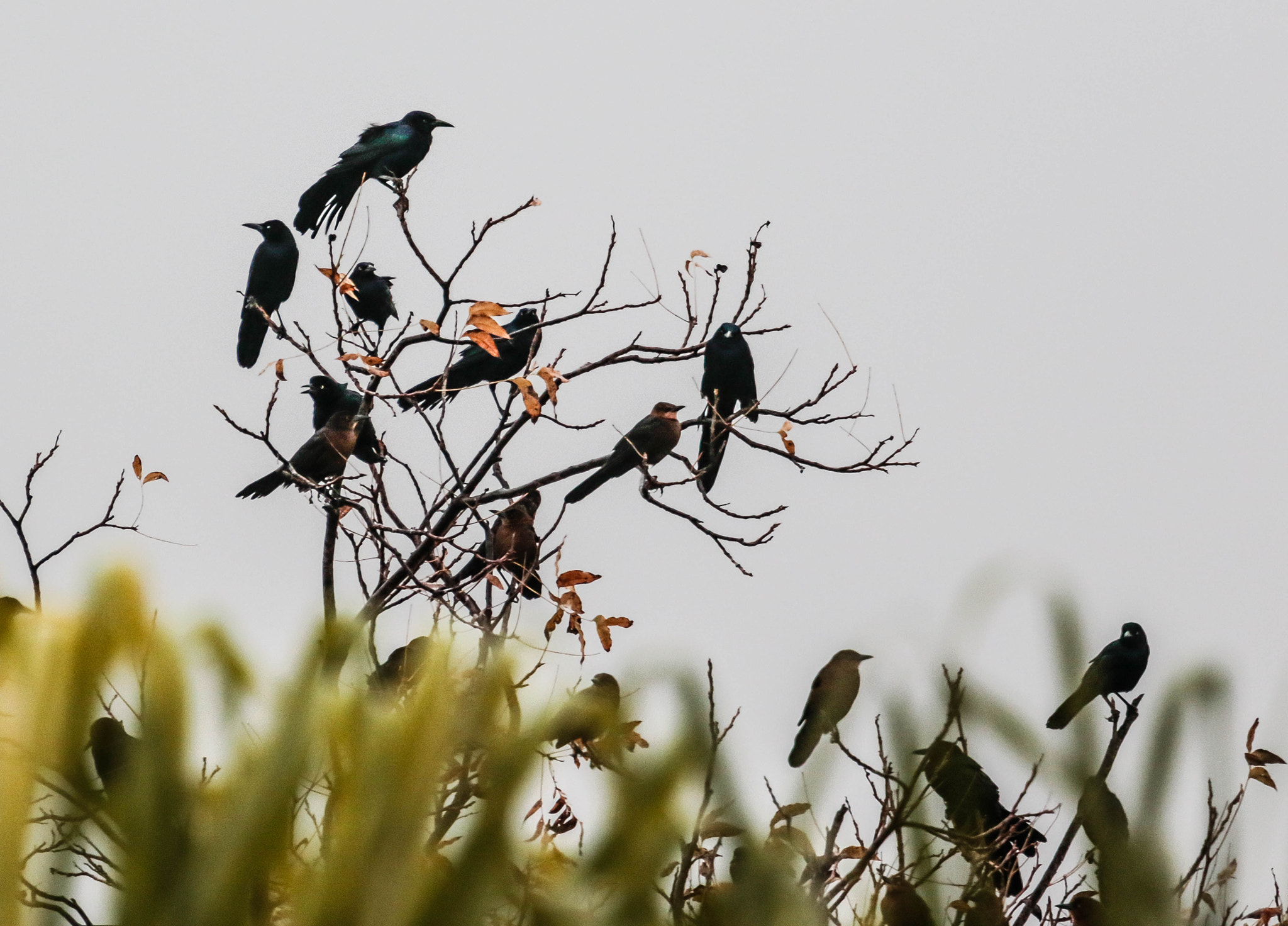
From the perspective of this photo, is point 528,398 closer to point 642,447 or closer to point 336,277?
point 336,277

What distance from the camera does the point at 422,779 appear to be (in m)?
0.65

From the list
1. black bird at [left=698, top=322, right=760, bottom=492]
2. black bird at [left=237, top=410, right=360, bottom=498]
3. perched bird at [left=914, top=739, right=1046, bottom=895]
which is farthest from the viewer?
black bird at [left=698, top=322, right=760, bottom=492]

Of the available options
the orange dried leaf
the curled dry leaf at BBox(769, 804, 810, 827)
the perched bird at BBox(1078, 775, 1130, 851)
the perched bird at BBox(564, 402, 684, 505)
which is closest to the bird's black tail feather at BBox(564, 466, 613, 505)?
the perched bird at BBox(564, 402, 684, 505)

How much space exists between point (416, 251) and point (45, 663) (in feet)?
12.2

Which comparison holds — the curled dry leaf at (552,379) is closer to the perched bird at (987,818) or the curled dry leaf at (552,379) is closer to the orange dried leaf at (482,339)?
the orange dried leaf at (482,339)

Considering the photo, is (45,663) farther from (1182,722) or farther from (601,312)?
(601,312)

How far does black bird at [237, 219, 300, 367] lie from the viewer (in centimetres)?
576

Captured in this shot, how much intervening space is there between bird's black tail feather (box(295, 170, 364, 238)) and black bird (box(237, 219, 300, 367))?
1.42 ft

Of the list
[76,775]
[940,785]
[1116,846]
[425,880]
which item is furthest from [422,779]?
[940,785]

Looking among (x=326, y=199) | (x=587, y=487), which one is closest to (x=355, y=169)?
(x=326, y=199)

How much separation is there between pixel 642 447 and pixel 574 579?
1206 millimetres

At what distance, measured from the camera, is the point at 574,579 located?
3.96 metres

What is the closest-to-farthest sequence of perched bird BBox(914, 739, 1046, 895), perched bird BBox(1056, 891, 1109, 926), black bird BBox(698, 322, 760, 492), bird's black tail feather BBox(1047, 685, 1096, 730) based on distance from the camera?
bird's black tail feather BBox(1047, 685, 1096, 730), perched bird BBox(914, 739, 1046, 895), perched bird BBox(1056, 891, 1109, 926), black bird BBox(698, 322, 760, 492)

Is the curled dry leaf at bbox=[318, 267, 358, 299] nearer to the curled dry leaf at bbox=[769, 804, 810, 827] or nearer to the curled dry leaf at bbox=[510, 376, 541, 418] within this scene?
the curled dry leaf at bbox=[510, 376, 541, 418]
